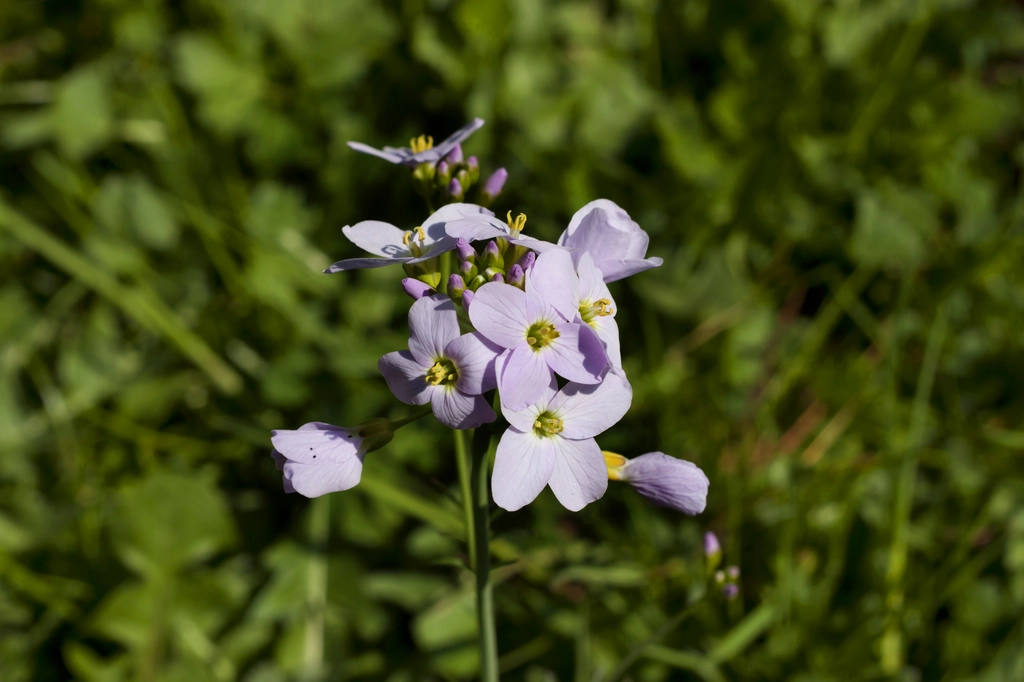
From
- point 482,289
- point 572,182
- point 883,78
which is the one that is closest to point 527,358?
point 482,289

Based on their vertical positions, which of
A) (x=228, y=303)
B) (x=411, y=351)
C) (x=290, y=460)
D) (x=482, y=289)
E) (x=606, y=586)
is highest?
(x=482, y=289)

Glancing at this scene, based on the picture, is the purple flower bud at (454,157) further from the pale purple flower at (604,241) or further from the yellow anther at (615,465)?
the yellow anther at (615,465)

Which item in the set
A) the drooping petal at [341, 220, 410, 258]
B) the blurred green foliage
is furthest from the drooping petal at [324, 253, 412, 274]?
the blurred green foliage

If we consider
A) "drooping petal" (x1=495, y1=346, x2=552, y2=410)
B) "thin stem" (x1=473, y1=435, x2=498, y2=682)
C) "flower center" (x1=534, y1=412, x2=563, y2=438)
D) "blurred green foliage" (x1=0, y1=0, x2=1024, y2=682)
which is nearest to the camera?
"drooping petal" (x1=495, y1=346, x2=552, y2=410)

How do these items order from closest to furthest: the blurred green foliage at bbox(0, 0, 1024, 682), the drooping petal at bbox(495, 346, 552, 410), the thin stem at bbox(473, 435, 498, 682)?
the drooping petal at bbox(495, 346, 552, 410) → the thin stem at bbox(473, 435, 498, 682) → the blurred green foliage at bbox(0, 0, 1024, 682)

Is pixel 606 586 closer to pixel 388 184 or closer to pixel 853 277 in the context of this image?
pixel 853 277

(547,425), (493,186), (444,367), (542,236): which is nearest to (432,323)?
(444,367)

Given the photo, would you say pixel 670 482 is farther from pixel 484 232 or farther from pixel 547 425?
pixel 484 232

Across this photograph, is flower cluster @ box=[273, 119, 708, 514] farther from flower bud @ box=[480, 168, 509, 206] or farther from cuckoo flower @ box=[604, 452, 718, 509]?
flower bud @ box=[480, 168, 509, 206]

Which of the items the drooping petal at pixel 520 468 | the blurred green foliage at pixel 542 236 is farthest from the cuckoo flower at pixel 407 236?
the blurred green foliage at pixel 542 236
